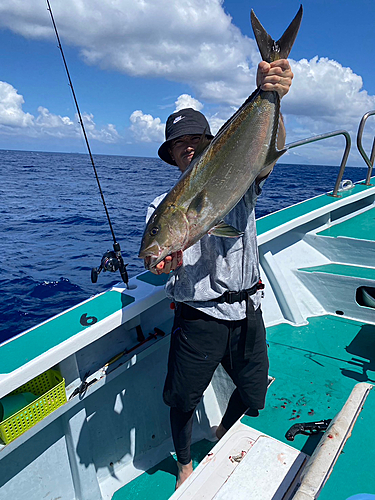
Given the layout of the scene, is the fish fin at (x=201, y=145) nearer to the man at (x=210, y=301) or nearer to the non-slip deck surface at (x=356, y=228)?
the man at (x=210, y=301)

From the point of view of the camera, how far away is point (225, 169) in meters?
1.70

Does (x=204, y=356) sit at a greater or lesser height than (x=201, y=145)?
lesser

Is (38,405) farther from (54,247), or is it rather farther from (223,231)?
(54,247)

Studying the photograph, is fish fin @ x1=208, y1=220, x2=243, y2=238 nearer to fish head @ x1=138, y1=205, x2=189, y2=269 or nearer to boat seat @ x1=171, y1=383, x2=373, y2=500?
fish head @ x1=138, y1=205, x2=189, y2=269

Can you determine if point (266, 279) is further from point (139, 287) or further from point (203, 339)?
point (203, 339)

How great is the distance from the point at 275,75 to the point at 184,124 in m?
0.61

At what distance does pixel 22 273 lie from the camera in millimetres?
8688

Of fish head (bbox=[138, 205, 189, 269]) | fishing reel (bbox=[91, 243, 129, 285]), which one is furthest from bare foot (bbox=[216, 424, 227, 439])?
fish head (bbox=[138, 205, 189, 269])

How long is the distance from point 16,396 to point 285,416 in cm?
192

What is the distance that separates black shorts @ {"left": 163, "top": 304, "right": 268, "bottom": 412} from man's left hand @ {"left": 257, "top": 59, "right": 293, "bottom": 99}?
130 cm

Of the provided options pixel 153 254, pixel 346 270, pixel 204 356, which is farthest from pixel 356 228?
pixel 153 254

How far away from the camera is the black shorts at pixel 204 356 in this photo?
2.19m

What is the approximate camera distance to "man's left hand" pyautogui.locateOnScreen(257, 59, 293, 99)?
1672 millimetres

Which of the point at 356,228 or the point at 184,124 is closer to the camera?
the point at 184,124
